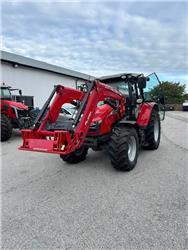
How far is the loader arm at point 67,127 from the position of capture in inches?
138

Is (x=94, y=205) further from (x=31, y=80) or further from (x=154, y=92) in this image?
(x=31, y=80)

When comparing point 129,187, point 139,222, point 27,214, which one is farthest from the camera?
point 129,187

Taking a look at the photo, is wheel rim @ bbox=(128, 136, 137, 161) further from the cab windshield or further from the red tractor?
the red tractor

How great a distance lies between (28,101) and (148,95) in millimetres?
8170

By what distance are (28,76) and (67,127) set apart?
46.6 ft

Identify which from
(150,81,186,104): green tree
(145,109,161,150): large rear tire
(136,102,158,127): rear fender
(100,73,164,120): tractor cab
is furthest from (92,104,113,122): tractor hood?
(150,81,186,104): green tree

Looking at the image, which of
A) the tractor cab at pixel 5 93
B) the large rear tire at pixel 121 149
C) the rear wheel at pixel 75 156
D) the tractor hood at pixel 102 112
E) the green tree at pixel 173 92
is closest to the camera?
the large rear tire at pixel 121 149

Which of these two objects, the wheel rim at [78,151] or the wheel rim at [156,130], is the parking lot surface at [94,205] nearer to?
the wheel rim at [78,151]

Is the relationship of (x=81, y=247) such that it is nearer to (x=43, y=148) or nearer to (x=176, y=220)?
(x=176, y=220)

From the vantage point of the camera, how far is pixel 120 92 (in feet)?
17.7

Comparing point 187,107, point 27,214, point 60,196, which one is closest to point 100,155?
point 60,196

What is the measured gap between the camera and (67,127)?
150 inches

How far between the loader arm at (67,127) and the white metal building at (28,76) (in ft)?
28.2

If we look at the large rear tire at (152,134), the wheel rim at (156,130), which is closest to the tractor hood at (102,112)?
the large rear tire at (152,134)
